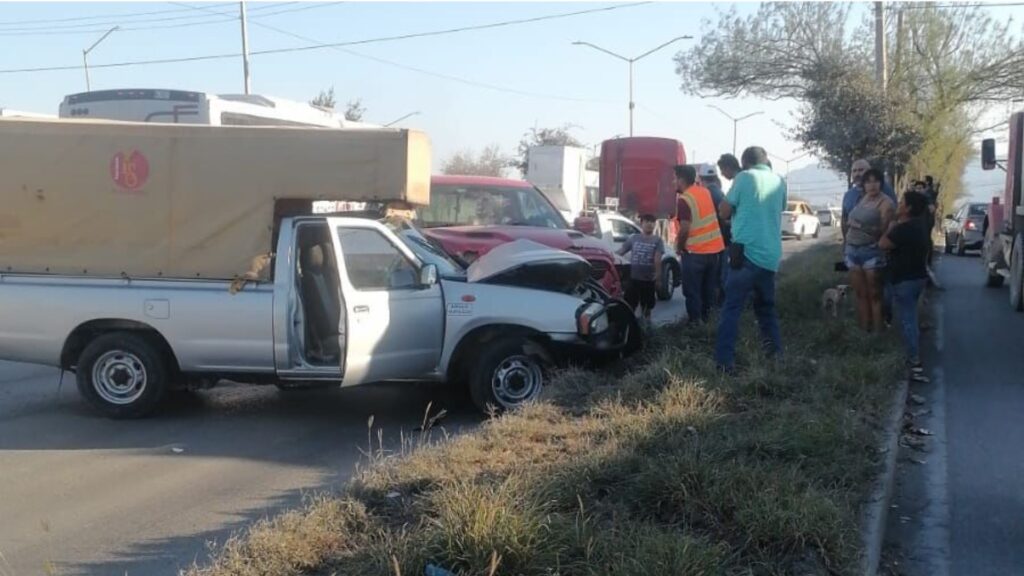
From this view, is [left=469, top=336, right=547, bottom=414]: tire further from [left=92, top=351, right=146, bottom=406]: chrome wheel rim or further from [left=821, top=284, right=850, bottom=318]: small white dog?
[left=821, top=284, right=850, bottom=318]: small white dog

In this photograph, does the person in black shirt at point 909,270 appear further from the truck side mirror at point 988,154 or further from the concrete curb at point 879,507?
the truck side mirror at point 988,154

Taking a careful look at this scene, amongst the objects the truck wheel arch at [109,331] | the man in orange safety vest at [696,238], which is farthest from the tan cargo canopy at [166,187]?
the man in orange safety vest at [696,238]

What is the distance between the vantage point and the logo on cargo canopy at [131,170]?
29.4ft

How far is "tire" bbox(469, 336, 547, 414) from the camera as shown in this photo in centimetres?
886

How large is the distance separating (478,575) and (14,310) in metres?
5.98

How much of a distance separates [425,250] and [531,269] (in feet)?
3.17

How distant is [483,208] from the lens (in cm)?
1457

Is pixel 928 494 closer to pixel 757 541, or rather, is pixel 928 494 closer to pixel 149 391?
pixel 757 541

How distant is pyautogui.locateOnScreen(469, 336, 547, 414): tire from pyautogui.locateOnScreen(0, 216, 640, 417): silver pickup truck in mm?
11

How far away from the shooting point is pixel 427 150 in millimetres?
9438

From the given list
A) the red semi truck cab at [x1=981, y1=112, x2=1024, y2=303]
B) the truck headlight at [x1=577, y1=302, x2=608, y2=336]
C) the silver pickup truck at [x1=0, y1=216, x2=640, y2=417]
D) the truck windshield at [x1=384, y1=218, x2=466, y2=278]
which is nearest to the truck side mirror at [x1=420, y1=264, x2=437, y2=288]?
the silver pickup truck at [x1=0, y1=216, x2=640, y2=417]

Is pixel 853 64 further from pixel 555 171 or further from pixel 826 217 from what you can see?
pixel 826 217

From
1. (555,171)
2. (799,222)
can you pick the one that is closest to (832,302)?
(555,171)

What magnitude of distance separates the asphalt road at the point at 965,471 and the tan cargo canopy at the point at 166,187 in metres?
4.46
